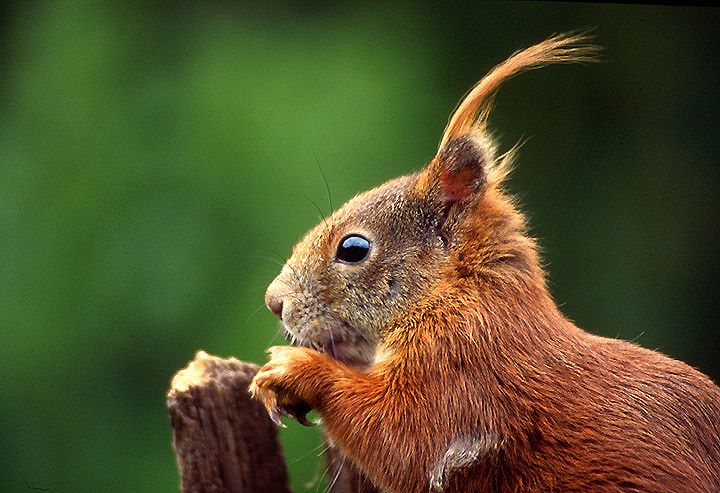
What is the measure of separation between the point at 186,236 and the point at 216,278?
16 centimetres

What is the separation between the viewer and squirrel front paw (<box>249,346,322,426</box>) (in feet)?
5.02

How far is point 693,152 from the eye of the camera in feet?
7.14

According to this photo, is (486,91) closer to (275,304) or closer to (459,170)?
(459,170)

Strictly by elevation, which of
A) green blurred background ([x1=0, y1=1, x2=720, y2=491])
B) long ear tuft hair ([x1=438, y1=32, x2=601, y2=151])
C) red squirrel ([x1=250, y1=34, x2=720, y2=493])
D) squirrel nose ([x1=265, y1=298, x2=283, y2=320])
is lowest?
red squirrel ([x1=250, y1=34, x2=720, y2=493])

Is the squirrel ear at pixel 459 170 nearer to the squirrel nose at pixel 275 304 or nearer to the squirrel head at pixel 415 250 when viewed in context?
the squirrel head at pixel 415 250

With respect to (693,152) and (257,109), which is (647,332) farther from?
(257,109)

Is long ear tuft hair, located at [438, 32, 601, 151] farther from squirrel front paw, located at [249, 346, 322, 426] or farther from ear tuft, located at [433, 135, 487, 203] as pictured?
squirrel front paw, located at [249, 346, 322, 426]

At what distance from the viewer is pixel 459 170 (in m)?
1.66

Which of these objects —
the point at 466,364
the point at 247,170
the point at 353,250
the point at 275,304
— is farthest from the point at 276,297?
the point at 247,170

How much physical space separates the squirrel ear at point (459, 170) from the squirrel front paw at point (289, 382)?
45 cm

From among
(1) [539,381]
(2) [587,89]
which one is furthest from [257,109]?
(1) [539,381]

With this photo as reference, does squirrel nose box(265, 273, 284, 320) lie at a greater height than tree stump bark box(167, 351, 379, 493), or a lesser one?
greater

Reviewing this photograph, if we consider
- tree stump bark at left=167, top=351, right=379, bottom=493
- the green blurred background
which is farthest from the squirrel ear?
tree stump bark at left=167, top=351, right=379, bottom=493

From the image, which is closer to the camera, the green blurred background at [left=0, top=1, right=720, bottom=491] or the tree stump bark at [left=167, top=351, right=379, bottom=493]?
the tree stump bark at [left=167, top=351, right=379, bottom=493]
